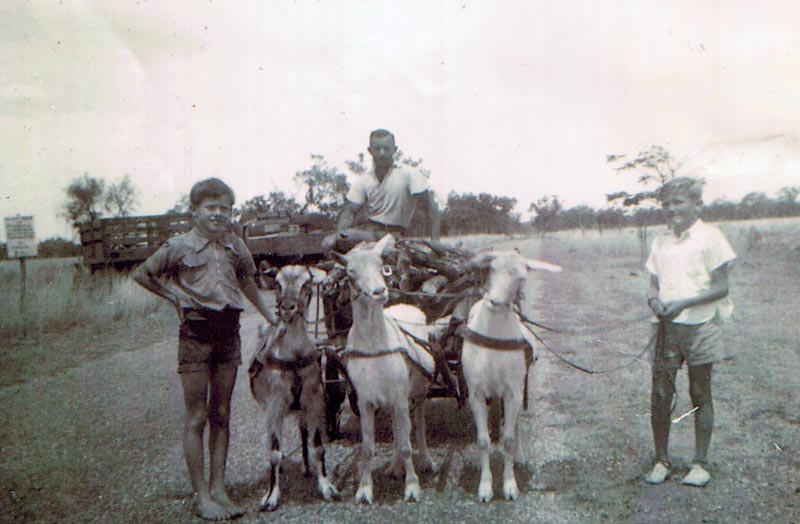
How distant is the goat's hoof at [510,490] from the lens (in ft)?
15.3

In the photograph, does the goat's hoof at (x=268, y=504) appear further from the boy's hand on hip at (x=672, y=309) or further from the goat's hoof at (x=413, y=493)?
the boy's hand on hip at (x=672, y=309)

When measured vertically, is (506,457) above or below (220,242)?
below

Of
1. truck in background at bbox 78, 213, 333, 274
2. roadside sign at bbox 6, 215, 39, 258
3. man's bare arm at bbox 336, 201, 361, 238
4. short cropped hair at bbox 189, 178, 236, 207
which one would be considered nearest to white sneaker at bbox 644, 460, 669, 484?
man's bare arm at bbox 336, 201, 361, 238

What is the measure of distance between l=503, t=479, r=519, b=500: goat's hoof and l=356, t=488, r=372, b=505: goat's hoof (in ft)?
3.42

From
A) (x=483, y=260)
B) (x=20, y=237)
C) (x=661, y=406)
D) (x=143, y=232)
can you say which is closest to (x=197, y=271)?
(x=483, y=260)

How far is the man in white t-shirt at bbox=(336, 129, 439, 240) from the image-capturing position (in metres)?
6.07

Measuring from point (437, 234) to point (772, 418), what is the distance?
387cm

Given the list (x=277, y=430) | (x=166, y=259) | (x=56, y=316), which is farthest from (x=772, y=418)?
(x=56, y=316)

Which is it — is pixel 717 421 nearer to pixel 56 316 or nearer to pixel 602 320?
pixel 602 320

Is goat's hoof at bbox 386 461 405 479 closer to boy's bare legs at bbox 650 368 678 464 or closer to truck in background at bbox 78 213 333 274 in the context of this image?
boy's bare legs at bbox 650 368 678 464

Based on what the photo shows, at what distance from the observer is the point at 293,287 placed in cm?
473

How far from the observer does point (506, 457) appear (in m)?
4.82

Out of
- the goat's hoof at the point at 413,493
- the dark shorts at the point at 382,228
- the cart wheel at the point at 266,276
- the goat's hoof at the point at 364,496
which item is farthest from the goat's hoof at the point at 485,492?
the dark shorts at the point at 382,228

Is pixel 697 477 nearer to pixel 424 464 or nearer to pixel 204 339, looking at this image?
pixel 424 464
